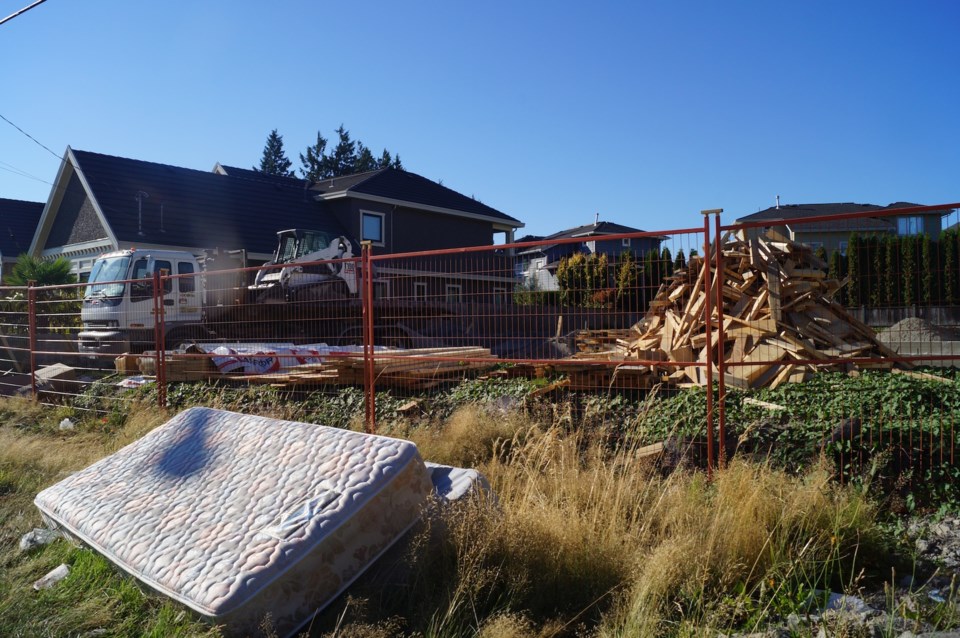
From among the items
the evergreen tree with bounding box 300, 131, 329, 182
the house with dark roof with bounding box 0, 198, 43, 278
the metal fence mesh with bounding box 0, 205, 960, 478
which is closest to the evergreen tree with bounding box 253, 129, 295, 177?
the evergreen tree with bounding box 300, 131, 329, 182

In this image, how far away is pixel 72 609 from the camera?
3.49 meters

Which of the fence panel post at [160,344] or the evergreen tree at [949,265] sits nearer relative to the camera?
Result: the evergreen tree at [949,265]

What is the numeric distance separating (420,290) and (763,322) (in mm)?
3734

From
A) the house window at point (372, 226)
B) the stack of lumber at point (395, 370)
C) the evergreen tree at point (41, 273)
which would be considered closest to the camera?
the stack of lumber at point (395, 370)

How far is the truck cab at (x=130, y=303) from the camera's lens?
11.1m

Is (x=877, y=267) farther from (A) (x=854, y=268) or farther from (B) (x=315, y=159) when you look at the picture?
(B) (x=315, y=159)

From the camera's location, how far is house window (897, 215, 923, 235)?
15.6ft

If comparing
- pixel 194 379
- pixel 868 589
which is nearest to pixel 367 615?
pixel 868 589

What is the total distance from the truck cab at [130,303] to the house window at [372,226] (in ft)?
37.3

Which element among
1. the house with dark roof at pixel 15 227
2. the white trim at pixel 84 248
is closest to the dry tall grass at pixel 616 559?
the white trim at pixel 84 248

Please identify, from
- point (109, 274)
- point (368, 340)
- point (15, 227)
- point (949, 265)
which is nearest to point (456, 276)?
point (368, 340)

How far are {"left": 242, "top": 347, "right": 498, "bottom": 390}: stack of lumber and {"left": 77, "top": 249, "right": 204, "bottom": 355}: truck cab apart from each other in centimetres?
302

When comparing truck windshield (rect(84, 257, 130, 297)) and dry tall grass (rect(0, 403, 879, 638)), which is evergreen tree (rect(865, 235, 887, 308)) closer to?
dry tall grass (rect(0, 403, 879, 638))

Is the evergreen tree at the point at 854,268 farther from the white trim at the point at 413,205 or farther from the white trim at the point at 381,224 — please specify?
the white trim at the point at 413,205
